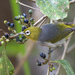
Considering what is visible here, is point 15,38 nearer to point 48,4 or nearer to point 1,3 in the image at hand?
point 48,4

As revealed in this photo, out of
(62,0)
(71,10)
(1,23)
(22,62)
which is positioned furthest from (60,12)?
(1,23)

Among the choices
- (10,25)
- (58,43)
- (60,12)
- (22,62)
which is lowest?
(22,62)

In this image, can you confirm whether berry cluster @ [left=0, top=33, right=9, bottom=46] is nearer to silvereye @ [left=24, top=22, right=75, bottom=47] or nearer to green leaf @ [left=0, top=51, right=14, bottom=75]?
green leaf @ [left=0, top=51, right=14, bottom=75]

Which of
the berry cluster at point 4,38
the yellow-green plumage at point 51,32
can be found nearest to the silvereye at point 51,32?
the yellow-green plumage at point 51,32

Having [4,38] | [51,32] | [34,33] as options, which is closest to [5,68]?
[4,38]

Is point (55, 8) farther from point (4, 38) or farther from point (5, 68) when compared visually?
point (5, 68)

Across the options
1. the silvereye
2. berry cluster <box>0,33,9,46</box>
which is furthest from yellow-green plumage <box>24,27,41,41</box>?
berry cluster <box>0,33,9,46</box>

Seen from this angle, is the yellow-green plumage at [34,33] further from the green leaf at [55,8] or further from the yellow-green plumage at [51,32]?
the green leaf at [55,8]
